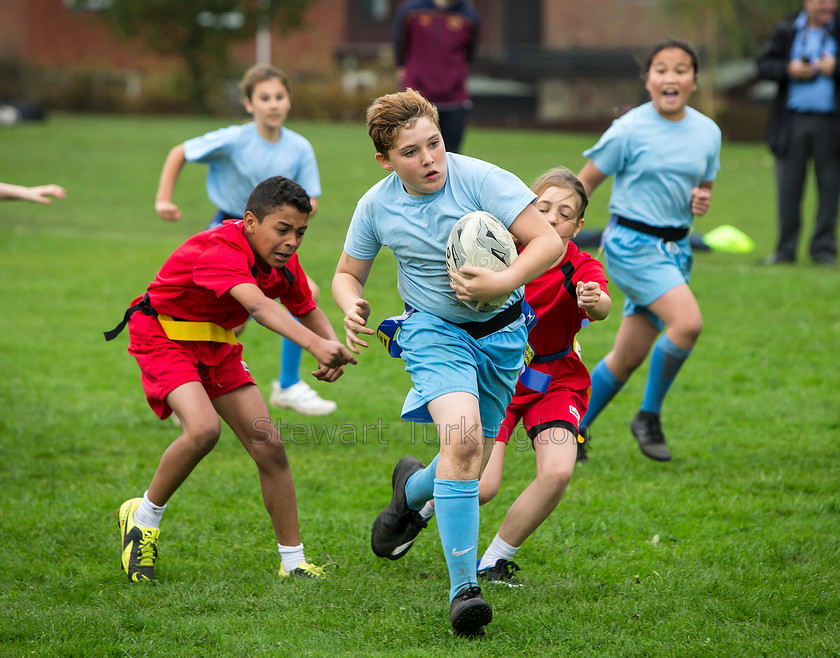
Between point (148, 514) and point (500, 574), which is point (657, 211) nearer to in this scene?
point (500, 574)

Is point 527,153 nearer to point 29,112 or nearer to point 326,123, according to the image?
point 326,123

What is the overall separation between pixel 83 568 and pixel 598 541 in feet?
6.99

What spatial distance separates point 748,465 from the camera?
5199mm

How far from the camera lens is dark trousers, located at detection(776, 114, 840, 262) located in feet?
33.6

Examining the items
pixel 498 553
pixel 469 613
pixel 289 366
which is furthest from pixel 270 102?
pixel 469 613

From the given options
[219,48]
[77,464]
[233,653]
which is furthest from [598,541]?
[219,48]

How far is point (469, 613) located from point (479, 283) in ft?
3.51

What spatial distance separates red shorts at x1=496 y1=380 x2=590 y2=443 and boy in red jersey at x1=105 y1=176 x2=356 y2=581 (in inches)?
31.6

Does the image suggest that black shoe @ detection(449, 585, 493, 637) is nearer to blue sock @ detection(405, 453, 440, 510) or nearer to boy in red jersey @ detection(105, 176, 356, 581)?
blue sock @ detection(405, 453, 440, 510)

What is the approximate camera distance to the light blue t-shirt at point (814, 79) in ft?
32.8

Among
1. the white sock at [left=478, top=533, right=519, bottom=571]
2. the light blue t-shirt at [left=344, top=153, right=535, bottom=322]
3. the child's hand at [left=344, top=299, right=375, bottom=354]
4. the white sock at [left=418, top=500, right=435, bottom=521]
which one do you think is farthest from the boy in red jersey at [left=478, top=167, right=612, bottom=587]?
the child's hand at [left=344, top=299, right=375, bottom=354]

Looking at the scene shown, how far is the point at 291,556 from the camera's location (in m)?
3.88

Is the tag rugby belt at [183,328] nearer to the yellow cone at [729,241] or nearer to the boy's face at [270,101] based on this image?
the boy's face at [270,101]

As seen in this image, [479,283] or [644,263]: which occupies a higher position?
[479,283]
